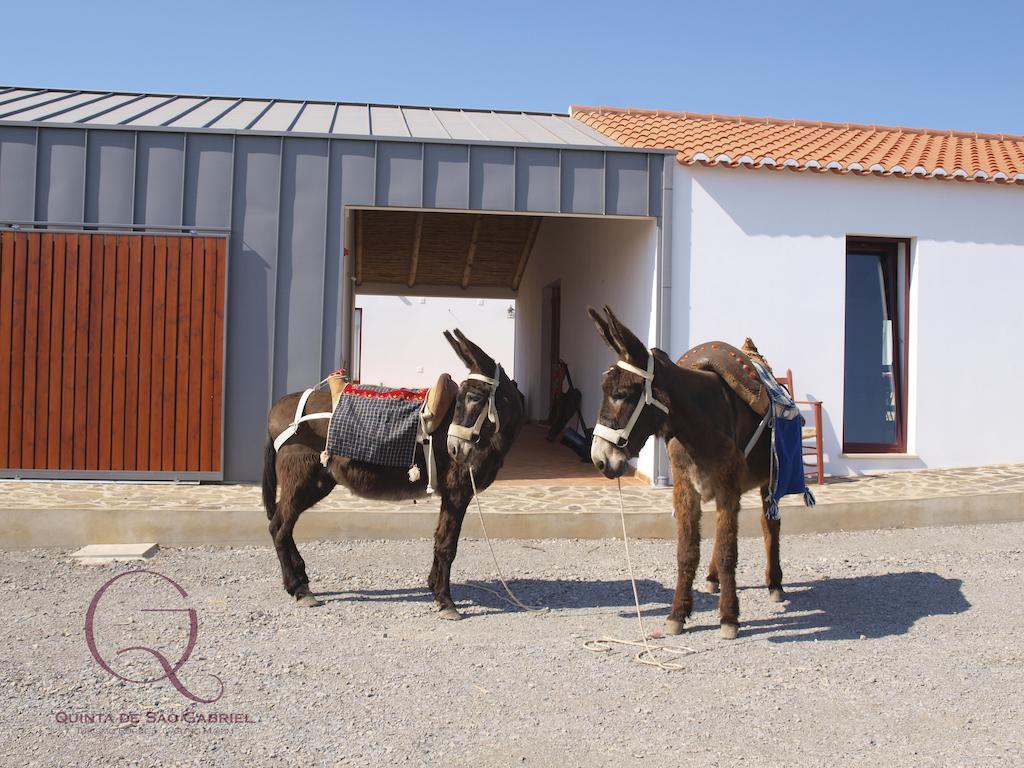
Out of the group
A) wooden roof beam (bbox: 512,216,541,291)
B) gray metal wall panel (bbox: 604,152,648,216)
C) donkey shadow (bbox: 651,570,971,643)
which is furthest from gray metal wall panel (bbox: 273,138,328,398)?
wooden roof beam (bbox: 512,216,541,291)

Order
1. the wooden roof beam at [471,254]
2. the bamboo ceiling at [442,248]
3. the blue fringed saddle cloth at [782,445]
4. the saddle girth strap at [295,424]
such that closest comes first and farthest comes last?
1. the blue fringed saddle cloth at [782,445]
2. the saddle girth strap at [295,424]
3. the bamboo ceiling at [442,248]
4. the wooden roof beam at [471,254]

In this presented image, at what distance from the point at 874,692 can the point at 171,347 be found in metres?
6.86

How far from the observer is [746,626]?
4.77 meters

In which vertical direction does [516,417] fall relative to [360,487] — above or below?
above

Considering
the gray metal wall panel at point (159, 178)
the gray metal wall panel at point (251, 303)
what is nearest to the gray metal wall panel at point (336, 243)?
the gray metal wall panel at point (251, 303)

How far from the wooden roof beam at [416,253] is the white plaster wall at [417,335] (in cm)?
664

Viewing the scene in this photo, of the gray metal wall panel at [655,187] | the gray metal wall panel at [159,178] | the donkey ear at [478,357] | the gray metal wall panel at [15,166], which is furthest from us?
the gray metal wall panel at [655,187]

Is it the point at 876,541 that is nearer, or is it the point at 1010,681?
→ the point at 1010,681

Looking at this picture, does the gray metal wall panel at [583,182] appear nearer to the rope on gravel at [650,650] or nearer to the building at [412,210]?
the building at [412,210]

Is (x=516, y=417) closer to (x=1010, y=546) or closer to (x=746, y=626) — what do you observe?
(x=746, y=626)

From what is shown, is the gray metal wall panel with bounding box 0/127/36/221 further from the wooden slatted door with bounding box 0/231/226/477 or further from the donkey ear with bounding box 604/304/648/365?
the donkey ear with bounding box 604/304/648/365

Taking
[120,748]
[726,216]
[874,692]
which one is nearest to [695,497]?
[874,692]

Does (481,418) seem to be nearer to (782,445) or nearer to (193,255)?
(782,445)

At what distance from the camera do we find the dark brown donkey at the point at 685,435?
13.9 feet
